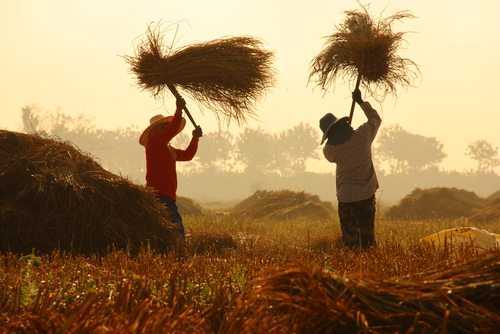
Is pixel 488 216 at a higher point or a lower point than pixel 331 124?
lower

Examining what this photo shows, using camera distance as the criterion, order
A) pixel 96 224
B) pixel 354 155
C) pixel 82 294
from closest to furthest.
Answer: pixel 82 294 → pixel 96 224 → pixel 354 155

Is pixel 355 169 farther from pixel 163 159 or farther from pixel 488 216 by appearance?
pixel 488 216

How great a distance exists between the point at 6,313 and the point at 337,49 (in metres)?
5.81

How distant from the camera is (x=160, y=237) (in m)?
7.34

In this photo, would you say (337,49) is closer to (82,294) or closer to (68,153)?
(68,153)

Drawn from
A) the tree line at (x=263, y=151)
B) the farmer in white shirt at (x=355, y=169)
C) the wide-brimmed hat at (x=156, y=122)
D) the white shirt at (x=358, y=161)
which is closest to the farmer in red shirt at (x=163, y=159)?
the wide-brimmed hat at (x=156, y=122)

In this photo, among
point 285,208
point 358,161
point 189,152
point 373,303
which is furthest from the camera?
point 285,208

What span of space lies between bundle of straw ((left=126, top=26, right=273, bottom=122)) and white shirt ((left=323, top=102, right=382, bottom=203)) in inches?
52.2

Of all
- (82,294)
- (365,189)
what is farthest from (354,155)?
(82,294)

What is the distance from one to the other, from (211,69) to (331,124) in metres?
1.64

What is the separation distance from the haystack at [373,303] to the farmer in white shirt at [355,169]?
182 inches

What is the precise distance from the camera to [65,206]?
273 inches

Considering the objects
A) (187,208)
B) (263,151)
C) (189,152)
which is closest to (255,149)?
(263,151)

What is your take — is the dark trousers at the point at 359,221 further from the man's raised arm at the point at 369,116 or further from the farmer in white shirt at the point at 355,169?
the man's raised arm at the point at 369,116
